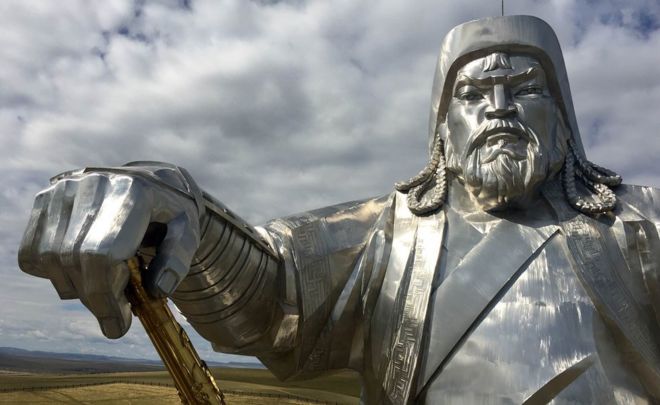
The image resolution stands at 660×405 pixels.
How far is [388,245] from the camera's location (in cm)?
317

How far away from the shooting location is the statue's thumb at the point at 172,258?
2018 millimetres

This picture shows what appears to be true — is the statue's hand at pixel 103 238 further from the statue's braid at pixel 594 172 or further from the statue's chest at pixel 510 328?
the statue's braid at pixel 594 172

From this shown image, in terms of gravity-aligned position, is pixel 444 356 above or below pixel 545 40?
below

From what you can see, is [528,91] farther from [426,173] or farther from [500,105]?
[426,173]

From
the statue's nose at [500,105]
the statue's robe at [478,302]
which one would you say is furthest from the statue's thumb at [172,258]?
the statue's nose at [500,105]

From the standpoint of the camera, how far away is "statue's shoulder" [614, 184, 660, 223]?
2.98 m

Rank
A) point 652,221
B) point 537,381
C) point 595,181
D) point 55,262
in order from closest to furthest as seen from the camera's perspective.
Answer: point 55,262 < point 537,381 < point 652,221 < point 595,181

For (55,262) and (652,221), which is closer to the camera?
(55,262)

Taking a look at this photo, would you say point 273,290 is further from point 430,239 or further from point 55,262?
point 55,262

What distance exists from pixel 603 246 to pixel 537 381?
2.56ft

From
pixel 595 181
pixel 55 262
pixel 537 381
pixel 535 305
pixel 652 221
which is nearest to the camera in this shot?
pixel 55 262

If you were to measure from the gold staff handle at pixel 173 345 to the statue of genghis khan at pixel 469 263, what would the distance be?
0.62 feet

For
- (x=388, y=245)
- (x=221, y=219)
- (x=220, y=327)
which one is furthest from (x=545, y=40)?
(x=220, y=327)

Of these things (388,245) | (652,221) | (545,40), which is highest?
(545,40)
